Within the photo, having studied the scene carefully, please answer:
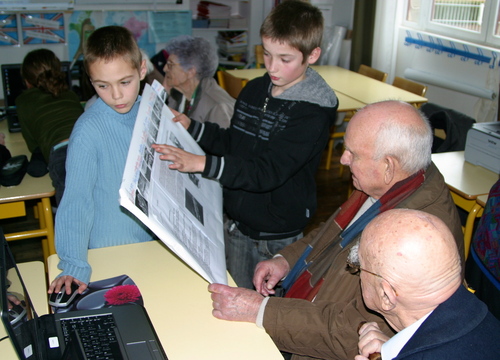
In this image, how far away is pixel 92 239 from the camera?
1769 millimetres

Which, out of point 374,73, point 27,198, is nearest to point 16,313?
point 27,198

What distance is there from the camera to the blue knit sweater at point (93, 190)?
1.52 metres

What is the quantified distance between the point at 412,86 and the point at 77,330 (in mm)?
3870

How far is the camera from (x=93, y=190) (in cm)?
164

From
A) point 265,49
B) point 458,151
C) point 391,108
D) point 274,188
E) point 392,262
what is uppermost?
point 265,49

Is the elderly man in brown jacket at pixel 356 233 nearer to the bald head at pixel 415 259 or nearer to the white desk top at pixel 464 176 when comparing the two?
the bald head at pixel 415 259

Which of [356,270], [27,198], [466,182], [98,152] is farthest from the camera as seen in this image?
[466,182]

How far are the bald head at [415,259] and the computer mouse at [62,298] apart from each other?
2.81ft

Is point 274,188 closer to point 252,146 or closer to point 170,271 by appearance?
point 252,146

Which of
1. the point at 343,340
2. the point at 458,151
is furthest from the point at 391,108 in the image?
the point at 458,151

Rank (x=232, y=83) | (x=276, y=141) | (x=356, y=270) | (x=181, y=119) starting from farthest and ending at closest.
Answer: (x=232, y=83) < (x=181, y=119) < (x=276, y=141) < (x=356, y=270)

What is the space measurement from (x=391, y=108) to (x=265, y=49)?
549mm

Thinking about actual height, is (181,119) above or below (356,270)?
above

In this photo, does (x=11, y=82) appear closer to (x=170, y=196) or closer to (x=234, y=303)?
(x=170, y=196)
